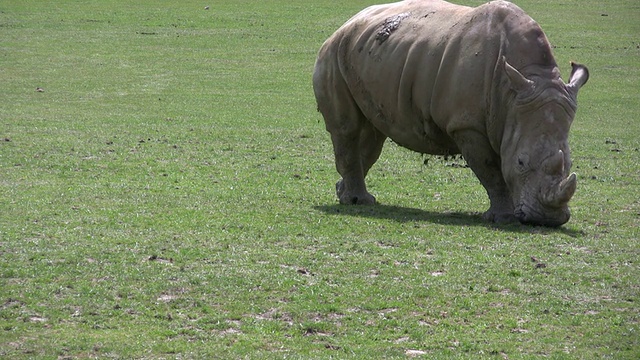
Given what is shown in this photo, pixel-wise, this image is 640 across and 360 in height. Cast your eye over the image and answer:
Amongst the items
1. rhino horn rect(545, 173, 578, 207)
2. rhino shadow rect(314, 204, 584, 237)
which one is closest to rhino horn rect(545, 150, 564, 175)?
rhino horn rect(545, 173, 578, 207)

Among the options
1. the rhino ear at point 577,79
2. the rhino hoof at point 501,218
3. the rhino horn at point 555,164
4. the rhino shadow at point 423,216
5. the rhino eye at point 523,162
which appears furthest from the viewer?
the rhino hoof at point 501,218

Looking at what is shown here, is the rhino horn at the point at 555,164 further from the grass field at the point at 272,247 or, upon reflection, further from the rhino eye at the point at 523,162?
the grass field at the point at 272,247

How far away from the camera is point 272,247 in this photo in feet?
36.1

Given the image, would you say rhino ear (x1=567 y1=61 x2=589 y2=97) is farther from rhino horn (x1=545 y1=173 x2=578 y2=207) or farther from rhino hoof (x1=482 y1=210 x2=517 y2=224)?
rhino hoof (x1=482 y1=210 x2=517 y2=224)

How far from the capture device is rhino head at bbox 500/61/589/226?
11.7 metres

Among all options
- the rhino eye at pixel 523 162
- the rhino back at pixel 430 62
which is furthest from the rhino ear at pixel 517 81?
the rhino eye at pixel 523 162

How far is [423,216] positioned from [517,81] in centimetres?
207

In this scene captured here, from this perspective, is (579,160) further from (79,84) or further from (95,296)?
(79,84)

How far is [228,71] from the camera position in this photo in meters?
30.9

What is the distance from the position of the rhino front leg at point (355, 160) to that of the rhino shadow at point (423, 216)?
30 centimetres

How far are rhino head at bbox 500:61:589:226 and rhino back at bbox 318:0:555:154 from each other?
37 centimetres

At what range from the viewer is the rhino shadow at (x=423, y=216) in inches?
470

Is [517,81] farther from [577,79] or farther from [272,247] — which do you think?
[272,247]

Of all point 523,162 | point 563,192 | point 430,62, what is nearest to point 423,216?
point 523,162
